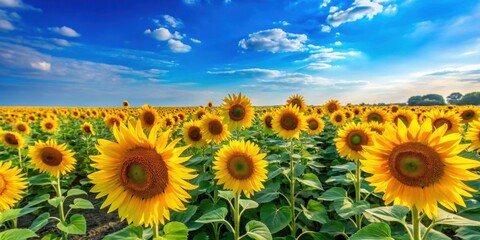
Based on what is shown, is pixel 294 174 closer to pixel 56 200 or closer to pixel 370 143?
pixel 370 143

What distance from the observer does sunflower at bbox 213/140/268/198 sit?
13.9 feet

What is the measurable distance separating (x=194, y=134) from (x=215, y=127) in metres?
0.77

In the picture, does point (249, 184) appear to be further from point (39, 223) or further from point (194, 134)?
point (194, 134)

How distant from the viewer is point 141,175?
2568 mm

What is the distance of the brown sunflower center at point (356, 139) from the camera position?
532cm

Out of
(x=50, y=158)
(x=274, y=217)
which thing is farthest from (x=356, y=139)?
(x=50, y=158)

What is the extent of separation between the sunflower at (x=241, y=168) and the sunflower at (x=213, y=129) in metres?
2.27

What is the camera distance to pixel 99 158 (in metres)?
2.64

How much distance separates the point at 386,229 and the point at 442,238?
0.53 m

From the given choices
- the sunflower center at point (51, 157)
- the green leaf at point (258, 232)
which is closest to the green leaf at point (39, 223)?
the sunflower center at point (51, 157)

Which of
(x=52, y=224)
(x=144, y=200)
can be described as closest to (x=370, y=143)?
(x=144, y=200)

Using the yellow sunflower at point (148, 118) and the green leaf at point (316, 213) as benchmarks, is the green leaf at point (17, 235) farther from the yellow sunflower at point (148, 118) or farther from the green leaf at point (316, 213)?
the yellow sunflower at point (148, 118)

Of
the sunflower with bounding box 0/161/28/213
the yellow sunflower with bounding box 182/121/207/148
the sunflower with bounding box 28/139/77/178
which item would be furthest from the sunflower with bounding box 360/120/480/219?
the sunflower with bounding box 28/139/77/178

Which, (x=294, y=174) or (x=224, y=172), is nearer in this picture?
(x=224, y=172)
